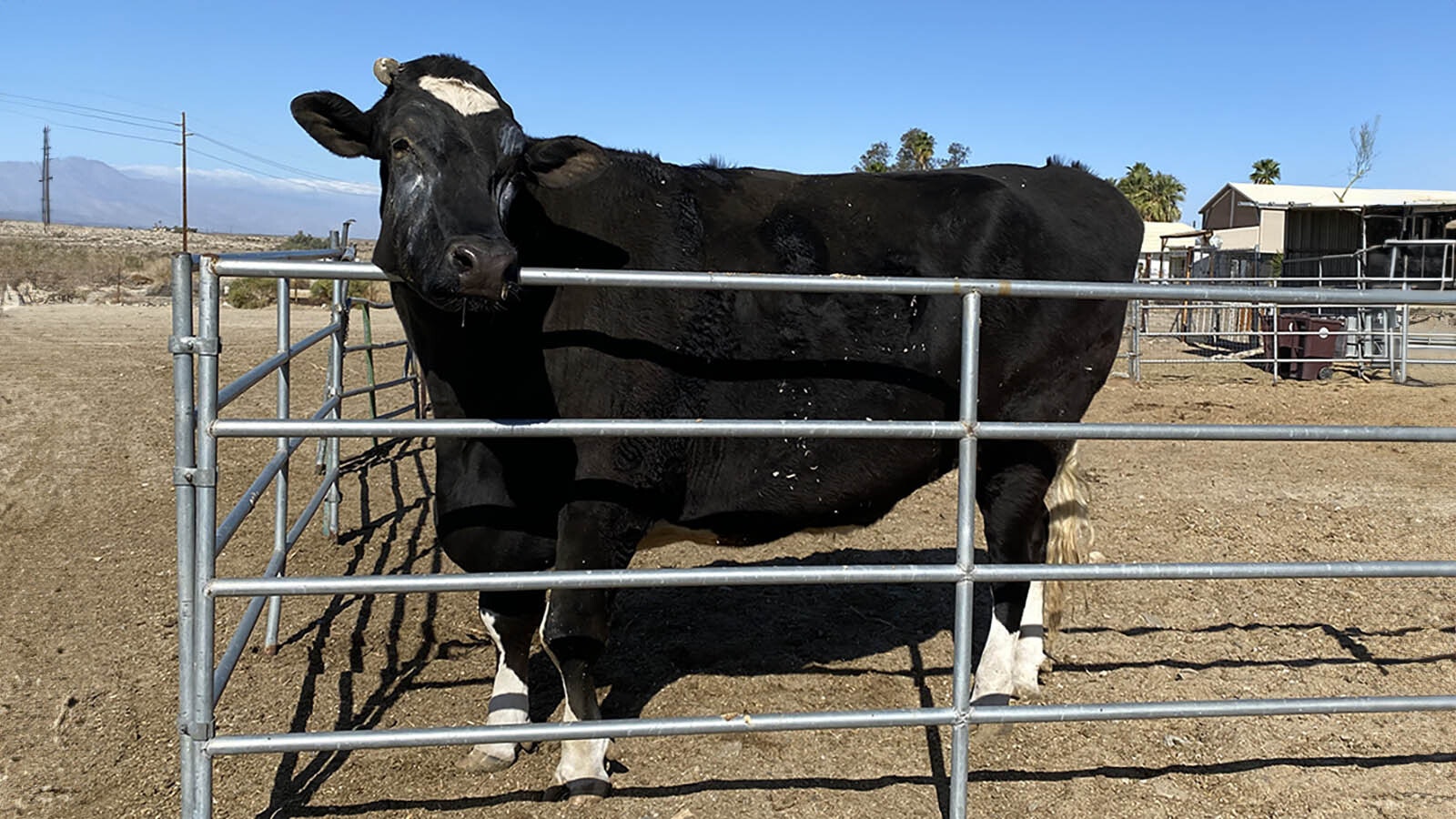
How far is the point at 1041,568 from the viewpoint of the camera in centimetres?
293

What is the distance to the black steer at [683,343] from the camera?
3.35 meters

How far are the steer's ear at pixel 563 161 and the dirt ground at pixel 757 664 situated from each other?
204cm

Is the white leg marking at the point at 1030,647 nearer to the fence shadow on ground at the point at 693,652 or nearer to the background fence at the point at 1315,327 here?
Result: the fence shadow on ground at the point at 693,652

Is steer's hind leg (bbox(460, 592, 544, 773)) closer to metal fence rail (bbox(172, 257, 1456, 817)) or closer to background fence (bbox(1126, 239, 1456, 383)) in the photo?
metal fence rail (bbox(172, 257, 1456, 817))

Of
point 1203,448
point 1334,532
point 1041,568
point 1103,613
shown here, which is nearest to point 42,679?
point 1041,568

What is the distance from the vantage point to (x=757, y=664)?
4.71 m

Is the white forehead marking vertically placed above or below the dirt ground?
above

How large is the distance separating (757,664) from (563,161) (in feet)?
8.03

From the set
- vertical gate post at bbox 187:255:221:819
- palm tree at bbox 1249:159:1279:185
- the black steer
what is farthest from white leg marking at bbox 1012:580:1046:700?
palm tree at bbox 1249:159:1279:185

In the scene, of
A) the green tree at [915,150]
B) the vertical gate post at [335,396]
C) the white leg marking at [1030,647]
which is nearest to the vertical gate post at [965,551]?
the white leg marking at [1030,647]

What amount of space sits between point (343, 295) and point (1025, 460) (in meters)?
4.67

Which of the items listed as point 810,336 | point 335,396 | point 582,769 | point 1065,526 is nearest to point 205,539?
point 582,769

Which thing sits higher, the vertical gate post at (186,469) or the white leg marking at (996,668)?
the vertical gate post at (186,469)

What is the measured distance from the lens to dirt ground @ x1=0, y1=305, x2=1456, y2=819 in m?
3.46
